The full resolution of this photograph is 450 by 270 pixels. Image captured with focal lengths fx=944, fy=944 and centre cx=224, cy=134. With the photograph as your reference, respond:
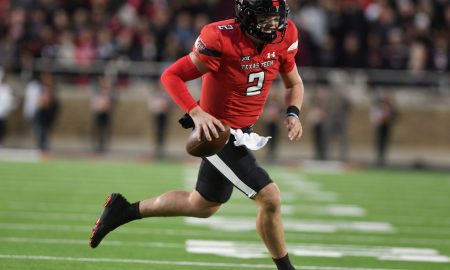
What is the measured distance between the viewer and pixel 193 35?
49.4 feet

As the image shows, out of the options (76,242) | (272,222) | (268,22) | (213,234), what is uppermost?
(268,22)

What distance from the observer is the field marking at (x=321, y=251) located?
241 inches

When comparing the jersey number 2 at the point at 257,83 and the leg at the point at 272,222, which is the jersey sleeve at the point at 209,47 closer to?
the jersey number 2 at the point at 257,83

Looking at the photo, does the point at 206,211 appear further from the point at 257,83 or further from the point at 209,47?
the point at 209,47

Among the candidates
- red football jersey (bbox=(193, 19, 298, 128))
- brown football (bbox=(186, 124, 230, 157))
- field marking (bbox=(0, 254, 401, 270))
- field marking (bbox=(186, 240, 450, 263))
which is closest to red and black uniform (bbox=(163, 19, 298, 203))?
red football jersey (bbox=(193, 19, 298, 128))

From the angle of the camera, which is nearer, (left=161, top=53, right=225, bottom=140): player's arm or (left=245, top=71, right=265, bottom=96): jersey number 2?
(left=161, top=53, right=225, bottom=140): player's arm

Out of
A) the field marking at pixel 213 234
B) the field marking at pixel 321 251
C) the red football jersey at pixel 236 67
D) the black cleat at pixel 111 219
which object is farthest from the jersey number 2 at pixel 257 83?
the field marking at pixel 213 234

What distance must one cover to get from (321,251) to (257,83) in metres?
1.71

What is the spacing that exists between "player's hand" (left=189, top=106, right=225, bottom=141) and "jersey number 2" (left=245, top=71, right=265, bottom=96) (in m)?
0.36

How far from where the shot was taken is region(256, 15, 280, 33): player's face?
4.86m

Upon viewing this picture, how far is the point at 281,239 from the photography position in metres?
4.94

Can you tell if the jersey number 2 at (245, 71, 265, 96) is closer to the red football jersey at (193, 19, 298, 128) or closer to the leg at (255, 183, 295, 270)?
the red football jersey at (193, 19, 298, 128)

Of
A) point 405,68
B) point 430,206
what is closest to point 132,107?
point 405,68

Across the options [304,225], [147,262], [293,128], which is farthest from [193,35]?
[293,128]
